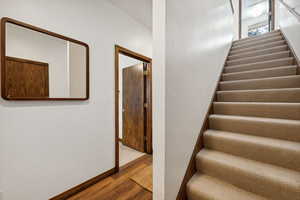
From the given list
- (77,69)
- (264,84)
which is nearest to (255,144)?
(264,84)

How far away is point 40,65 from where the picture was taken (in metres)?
1.32

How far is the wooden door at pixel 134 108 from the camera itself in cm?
284

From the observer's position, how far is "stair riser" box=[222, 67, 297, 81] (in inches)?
68.2

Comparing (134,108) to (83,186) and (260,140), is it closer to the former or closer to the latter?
(83,186)

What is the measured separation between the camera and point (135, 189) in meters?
1.63

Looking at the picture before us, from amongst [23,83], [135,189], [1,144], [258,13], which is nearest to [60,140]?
[1,144]

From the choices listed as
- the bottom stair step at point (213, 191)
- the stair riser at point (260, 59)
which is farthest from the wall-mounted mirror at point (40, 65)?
the stair riser at point (260, 59)

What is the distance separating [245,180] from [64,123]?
5.95ft

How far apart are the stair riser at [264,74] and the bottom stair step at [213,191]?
65.5 inches

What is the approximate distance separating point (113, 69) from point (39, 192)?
5.42 feet

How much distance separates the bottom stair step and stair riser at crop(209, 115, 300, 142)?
580mm

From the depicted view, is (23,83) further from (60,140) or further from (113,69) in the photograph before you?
(113,69)

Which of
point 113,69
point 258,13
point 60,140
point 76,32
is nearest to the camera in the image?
point 60,140

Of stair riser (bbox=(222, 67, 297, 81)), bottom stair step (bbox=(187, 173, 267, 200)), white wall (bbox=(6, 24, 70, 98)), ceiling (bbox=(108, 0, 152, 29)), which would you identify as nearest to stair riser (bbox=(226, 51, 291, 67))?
stair riser (bbox=(222, 67, 297, 81))
